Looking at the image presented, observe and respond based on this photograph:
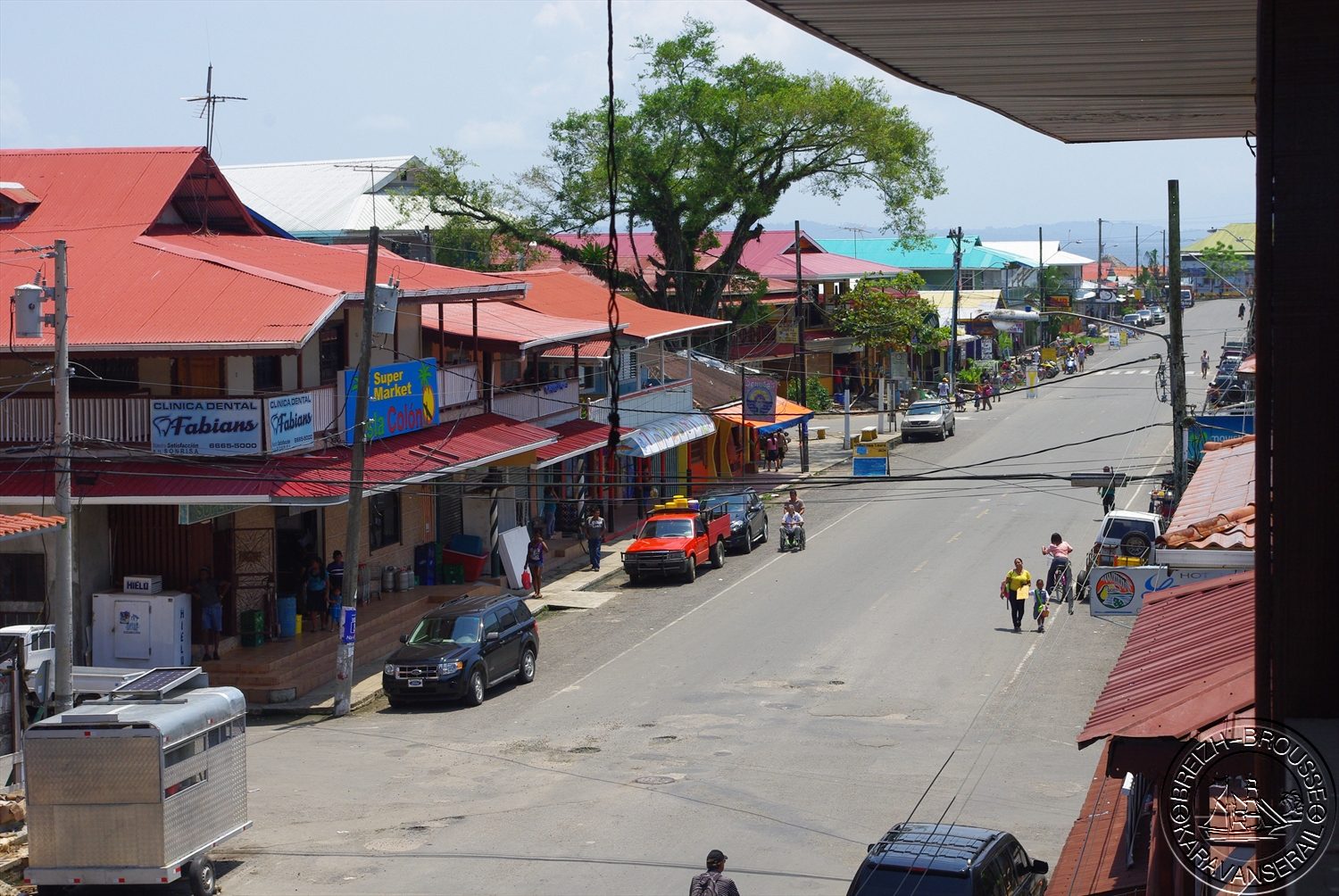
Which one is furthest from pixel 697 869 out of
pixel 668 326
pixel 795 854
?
pixel 668 326

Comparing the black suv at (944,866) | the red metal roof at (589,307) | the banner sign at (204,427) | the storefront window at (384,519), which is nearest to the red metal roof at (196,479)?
the banner sign at (204,427)

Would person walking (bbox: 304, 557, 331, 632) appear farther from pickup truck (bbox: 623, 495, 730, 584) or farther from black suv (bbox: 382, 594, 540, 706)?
pickup truck (bbox: 623, 495, 730, 584)

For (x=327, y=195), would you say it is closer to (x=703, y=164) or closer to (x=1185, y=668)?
(x=703, y=164)

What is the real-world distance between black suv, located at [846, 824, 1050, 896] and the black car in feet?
79.0

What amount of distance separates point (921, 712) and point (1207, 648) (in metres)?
15.0

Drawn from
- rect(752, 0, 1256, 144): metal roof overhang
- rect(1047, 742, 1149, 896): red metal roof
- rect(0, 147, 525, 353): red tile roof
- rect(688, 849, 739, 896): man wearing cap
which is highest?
rect(0, 147, 525, 353): red tile roof

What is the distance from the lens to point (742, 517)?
123 feet

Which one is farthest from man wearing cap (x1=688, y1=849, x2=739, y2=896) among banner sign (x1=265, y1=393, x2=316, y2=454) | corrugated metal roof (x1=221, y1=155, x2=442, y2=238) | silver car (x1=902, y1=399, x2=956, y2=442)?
corrugated metal roof (x1=221, y1=155, x2=442, y2=238)

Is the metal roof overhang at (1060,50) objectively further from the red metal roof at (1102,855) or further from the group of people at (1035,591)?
the group of people at (1035,591)

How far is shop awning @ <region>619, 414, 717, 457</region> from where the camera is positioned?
38.5 metres

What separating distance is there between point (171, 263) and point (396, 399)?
5.10 m

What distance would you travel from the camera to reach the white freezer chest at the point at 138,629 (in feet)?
77.7

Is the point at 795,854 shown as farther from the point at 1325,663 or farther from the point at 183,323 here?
the point at 183,323

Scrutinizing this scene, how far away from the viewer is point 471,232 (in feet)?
198
